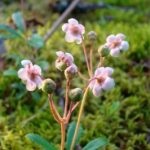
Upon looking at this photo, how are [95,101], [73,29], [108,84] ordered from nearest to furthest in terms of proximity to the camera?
[108,84] → [73,29] → [95,101]

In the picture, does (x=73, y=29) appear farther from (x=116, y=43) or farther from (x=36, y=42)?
(x=36, y=42)

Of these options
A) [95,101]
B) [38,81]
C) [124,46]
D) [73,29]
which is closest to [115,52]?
[124,46]

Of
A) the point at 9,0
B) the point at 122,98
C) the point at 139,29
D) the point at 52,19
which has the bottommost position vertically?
the point at 122,98

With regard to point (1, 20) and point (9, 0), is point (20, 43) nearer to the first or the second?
point (1, 20)

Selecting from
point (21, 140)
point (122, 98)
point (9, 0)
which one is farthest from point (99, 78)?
point (9, 0)

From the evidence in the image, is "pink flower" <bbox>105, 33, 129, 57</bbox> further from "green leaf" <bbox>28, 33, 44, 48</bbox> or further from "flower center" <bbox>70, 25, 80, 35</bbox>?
"green leaf" <bbox>28, 33, 44, 48</bbox>

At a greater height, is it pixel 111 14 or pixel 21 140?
pixel 111 14

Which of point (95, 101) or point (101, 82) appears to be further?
point (95, 101)
